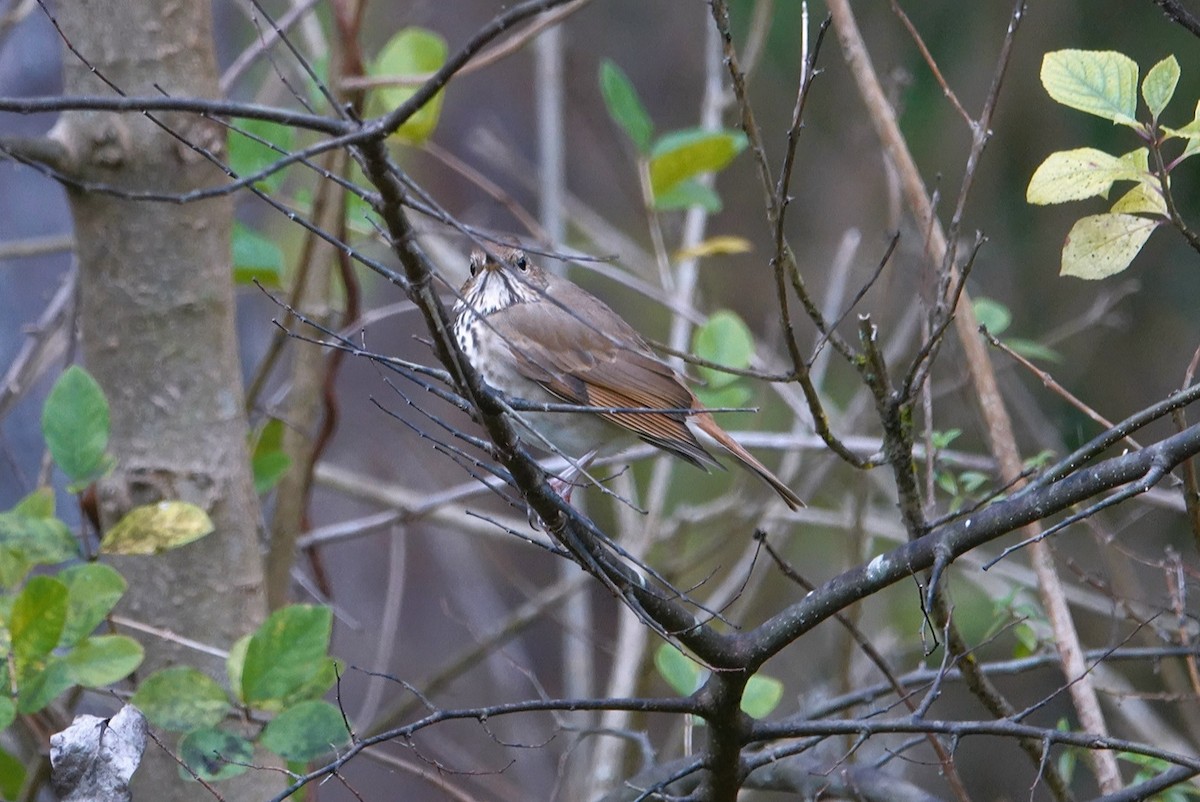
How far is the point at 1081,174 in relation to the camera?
5.56 feet

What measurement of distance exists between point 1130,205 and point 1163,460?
46cm

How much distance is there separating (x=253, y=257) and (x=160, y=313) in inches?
23.2

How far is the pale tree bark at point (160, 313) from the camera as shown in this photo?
8.05ft

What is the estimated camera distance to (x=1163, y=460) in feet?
4.66

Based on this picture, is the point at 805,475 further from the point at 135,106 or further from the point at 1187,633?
the point at 135,106

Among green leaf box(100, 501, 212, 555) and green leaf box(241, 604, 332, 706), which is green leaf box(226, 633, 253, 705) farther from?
green leaf box(100, 501, 212, 555)

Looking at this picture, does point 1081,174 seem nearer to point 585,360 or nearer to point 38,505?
point 585,360

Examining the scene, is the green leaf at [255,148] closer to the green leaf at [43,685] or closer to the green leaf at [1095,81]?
the green leaf at [43,685]

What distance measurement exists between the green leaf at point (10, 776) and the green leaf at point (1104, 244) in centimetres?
238

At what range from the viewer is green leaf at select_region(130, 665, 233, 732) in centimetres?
217

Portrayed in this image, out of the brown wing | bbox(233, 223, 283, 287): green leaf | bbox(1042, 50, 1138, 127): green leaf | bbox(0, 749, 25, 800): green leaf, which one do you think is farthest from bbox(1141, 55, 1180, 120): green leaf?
bbox(0, 749, 25, 800): green leaf

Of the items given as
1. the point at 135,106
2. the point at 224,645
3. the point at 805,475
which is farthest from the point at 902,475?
the point at 805,475

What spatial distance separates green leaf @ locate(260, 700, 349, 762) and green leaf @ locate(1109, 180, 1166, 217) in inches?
59.8

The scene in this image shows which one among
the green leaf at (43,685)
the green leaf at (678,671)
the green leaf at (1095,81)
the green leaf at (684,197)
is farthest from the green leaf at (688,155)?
the green leaf at (43,685)
